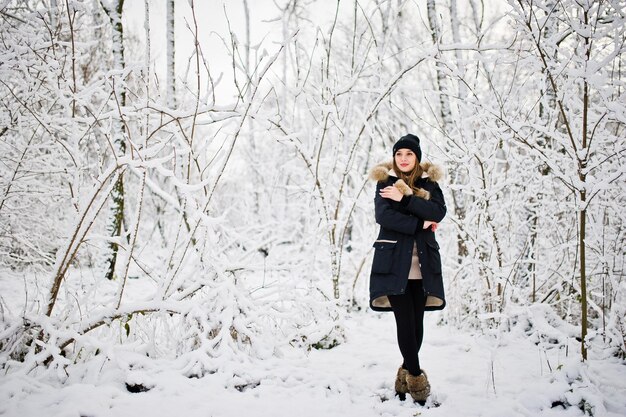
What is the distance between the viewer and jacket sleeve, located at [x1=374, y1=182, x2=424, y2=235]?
2150 millimetres

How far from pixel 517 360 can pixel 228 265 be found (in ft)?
7.56

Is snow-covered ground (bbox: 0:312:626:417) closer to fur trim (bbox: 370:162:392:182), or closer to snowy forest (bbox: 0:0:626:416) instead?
snowy forest (bbox: 0:0:626:416)

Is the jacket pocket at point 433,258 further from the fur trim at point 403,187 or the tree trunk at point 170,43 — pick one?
the tree trunk at point 170,43

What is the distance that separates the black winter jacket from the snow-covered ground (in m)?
0.60

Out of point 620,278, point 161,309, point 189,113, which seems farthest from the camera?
point 620,278

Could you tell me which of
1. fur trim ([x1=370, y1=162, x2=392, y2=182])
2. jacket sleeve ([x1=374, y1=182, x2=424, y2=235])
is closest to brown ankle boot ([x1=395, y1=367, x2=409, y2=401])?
jacket sleeve ([x1=374, y1=182, x2=424, y2=235])

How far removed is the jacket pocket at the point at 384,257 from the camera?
218cm

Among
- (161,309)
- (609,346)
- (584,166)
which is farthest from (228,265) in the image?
(609,346)

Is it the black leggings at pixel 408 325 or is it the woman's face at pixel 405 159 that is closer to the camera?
the black leggings at pixel 408 325

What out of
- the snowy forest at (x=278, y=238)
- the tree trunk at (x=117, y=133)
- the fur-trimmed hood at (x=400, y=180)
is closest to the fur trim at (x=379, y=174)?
the fur-trimmed hood at (x=400, y=180)

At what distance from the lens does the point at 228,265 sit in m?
2.82

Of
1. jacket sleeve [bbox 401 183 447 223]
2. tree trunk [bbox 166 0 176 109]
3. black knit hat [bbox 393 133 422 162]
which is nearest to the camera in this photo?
jacket sleeve [bbox 401 183 447 223]

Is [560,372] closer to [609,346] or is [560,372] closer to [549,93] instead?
[609,346]

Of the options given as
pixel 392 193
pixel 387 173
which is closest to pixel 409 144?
pixel 387 173
